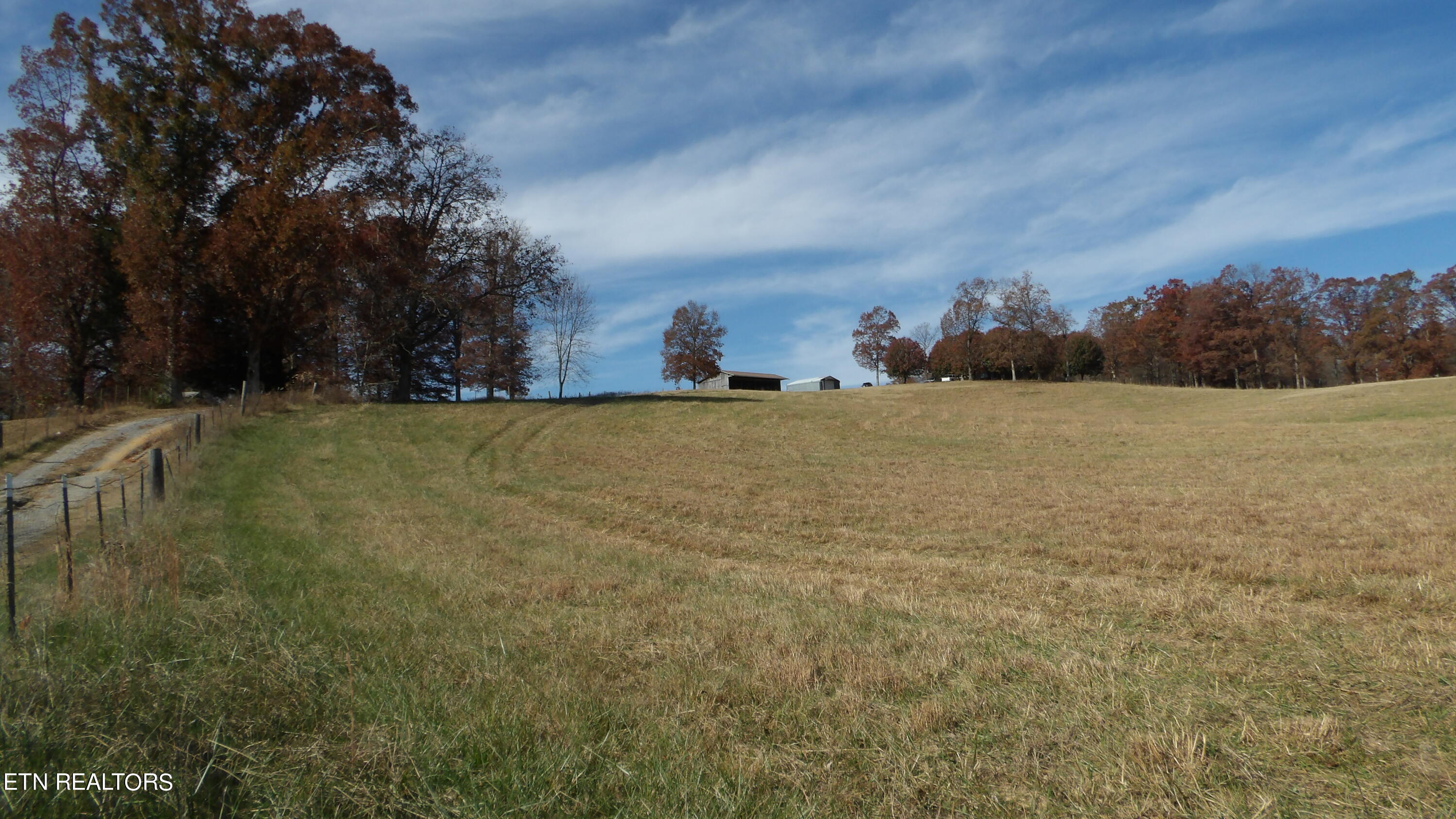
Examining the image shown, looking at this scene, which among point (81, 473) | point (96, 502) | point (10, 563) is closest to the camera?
point (10, 563)

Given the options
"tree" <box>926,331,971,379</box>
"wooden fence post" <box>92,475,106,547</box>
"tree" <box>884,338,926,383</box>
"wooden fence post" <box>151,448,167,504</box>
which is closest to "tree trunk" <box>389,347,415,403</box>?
"wooden fence post" <box>151,448,167,504</box>

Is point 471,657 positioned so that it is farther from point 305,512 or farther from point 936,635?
point 305,512

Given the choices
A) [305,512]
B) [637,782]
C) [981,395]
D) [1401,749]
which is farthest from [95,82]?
[981,395]

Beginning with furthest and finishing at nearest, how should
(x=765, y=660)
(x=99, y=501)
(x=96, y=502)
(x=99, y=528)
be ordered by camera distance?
(x=96, y=502) → (x=99, y=528) → (x=99, y=501) → (x=765, y=660)

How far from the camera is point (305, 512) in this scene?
47.5 feet

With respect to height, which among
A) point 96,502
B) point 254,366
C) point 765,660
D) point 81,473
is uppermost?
point 254,366

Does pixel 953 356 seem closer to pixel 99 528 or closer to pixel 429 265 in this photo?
pixel 429 265

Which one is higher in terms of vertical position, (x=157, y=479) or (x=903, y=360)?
(x=903, y=360)

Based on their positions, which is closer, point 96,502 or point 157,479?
point 157,479

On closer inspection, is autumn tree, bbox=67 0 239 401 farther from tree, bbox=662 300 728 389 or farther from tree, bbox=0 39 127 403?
tree, bbox=662 300 728 389

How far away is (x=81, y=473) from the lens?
58.7 ft

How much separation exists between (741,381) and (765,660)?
8747cm

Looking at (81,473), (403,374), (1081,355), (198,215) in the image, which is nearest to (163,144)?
(198,215)

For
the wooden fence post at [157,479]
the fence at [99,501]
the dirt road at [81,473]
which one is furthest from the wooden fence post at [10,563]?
the wooden fence post at [157,479]
